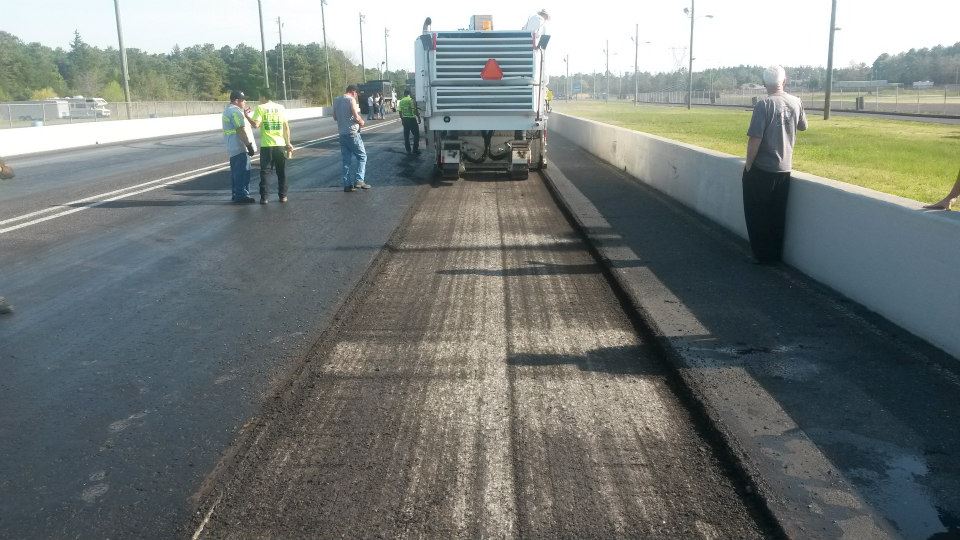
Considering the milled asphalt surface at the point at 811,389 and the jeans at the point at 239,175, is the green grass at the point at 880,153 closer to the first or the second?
the milled asphalt surface at the point at 811,389

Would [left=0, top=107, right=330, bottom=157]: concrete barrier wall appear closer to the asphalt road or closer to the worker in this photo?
the worker

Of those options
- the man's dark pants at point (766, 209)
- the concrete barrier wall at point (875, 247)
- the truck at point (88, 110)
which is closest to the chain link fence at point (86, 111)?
the truck at point (88, 110)

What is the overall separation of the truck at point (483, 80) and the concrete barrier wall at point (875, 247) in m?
6.19

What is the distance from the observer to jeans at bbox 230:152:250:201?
14320 millimetres

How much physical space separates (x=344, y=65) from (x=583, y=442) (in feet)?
400

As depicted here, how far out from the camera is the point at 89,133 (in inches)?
Answer: 1334

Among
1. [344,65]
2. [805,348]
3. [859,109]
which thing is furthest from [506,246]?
[344,65]

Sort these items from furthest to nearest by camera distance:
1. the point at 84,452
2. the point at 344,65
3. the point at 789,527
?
the point at 344,65 < the point at 84,452 < the point at 789,527

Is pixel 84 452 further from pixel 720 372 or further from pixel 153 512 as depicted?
pixel 720 372

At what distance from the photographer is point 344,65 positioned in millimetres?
120750

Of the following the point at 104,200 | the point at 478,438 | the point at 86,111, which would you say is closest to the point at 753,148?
the point at 478,438

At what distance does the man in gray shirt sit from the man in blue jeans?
8787mm

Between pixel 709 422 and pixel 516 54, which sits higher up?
pixel 516 54

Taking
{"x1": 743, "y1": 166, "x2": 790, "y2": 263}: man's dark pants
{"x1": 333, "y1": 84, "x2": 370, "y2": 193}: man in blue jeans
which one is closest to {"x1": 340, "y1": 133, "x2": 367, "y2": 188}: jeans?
{"x1": 333, "y1": 84, "x2": 370, "y2": 193}: man in blue jeans
